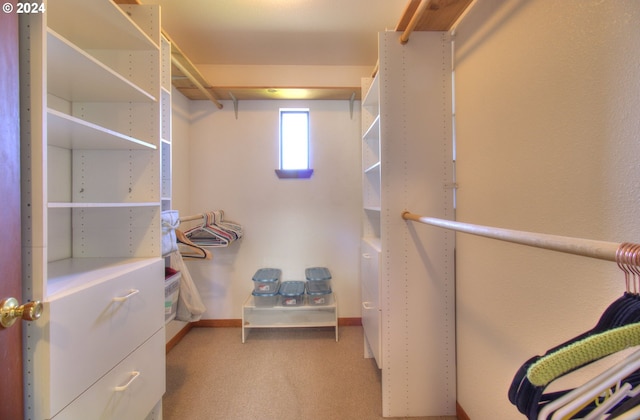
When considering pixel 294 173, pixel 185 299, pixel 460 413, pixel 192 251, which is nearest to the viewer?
pixel 460 413

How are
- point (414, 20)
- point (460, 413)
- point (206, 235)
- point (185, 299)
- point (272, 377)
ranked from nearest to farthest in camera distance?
point (414, 20), point (460, 413), point (185, 299), point (272, 377), point (206, 235)

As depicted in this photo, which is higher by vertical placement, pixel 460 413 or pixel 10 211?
pixel 10 211

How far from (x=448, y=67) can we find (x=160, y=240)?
186 cm

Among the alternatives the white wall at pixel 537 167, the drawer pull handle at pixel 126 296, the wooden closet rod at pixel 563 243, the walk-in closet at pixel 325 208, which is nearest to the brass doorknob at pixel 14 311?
the walk-in closet at pixel 325 208

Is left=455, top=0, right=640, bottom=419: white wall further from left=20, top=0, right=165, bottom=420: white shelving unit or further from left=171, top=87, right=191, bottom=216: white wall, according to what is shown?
left=171, top=87, right=191, bottom=216: white wall

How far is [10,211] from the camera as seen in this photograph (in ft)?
2.02

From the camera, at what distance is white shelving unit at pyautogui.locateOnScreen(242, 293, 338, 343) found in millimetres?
2113

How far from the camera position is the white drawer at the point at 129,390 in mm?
816

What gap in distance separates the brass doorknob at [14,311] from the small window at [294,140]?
1991 millimetres

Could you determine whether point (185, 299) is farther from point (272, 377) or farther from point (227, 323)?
point (227, 323)

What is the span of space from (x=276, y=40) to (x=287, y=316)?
96.5 inches

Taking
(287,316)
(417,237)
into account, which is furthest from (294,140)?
(287,316)

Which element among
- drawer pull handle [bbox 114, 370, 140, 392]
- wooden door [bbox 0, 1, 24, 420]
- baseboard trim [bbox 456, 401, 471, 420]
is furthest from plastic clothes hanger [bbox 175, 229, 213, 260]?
baseboard trim [bbox 456, 401, 471, 420]

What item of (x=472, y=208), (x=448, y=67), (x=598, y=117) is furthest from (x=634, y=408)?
(x=448, y=67)
